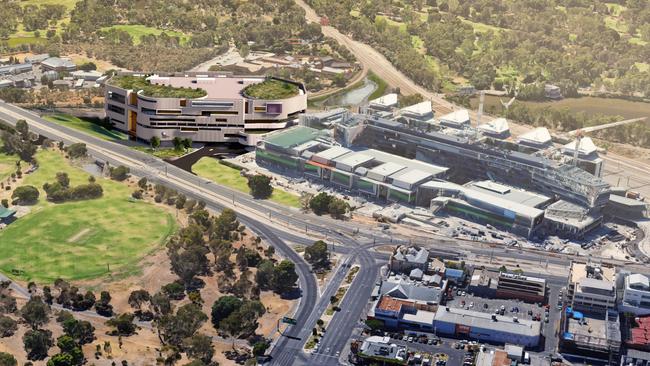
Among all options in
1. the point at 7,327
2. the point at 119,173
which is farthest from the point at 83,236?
the point at 7,327

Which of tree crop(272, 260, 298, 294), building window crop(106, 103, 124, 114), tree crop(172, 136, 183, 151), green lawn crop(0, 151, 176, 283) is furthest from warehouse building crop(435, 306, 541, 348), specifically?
building window crop(106, 103, 124, 114)

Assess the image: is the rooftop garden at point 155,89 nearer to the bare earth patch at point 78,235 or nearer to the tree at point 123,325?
the bare earth patch at point 78,235

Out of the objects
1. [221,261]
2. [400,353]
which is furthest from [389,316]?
[221,261]

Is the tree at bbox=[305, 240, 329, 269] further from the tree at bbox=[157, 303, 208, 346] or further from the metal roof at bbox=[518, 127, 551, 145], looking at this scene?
the metal roof at bbox=[518, 127, 551, 145]

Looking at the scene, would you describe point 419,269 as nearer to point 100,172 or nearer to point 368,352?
point 368,352

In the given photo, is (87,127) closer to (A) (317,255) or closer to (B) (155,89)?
(B) (155,89)

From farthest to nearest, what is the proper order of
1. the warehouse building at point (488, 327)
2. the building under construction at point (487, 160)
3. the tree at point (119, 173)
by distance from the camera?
the tree at point (119, 173) → the building under construction at point (487, 160) → the warehouse building at point (488, 327)

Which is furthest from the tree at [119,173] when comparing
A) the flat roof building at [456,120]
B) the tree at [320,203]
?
the flat roof building at [456,120]
